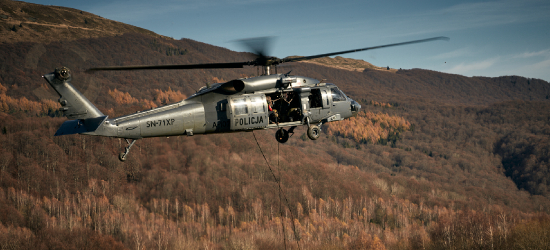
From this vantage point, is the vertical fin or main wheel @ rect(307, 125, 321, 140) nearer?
the vertical fin

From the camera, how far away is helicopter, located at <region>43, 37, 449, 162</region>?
20.3 metres

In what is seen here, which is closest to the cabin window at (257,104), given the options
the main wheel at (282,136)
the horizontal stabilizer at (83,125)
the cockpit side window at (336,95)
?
the main wheel at (282,136)

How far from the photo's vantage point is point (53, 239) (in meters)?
166

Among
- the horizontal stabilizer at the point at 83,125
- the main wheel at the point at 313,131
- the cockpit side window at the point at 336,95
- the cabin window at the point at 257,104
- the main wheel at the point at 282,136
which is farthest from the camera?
the cockpit side window at the point at 336,95

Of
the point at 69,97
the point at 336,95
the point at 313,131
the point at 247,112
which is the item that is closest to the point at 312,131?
the point at 313,131

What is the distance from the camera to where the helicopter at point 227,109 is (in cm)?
2034

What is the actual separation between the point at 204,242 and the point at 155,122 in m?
181

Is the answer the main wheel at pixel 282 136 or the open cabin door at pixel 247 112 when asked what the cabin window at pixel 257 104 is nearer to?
the open cabin door at pixel 247 112

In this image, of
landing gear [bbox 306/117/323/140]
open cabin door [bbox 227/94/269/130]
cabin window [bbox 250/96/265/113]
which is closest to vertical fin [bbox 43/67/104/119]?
open cabin door [bbox 227/94/269/130]

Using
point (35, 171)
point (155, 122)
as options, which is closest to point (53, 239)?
point (35, 171)

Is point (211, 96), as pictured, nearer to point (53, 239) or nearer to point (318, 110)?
point (318, 110)

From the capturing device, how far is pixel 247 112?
79.3 feet

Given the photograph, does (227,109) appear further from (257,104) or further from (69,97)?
(69,97)

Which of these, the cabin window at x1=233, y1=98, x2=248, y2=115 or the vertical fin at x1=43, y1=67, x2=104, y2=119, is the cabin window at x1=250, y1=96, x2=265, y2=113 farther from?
the vertical fin at x1=43, y1=67, x2=104, y2=119
